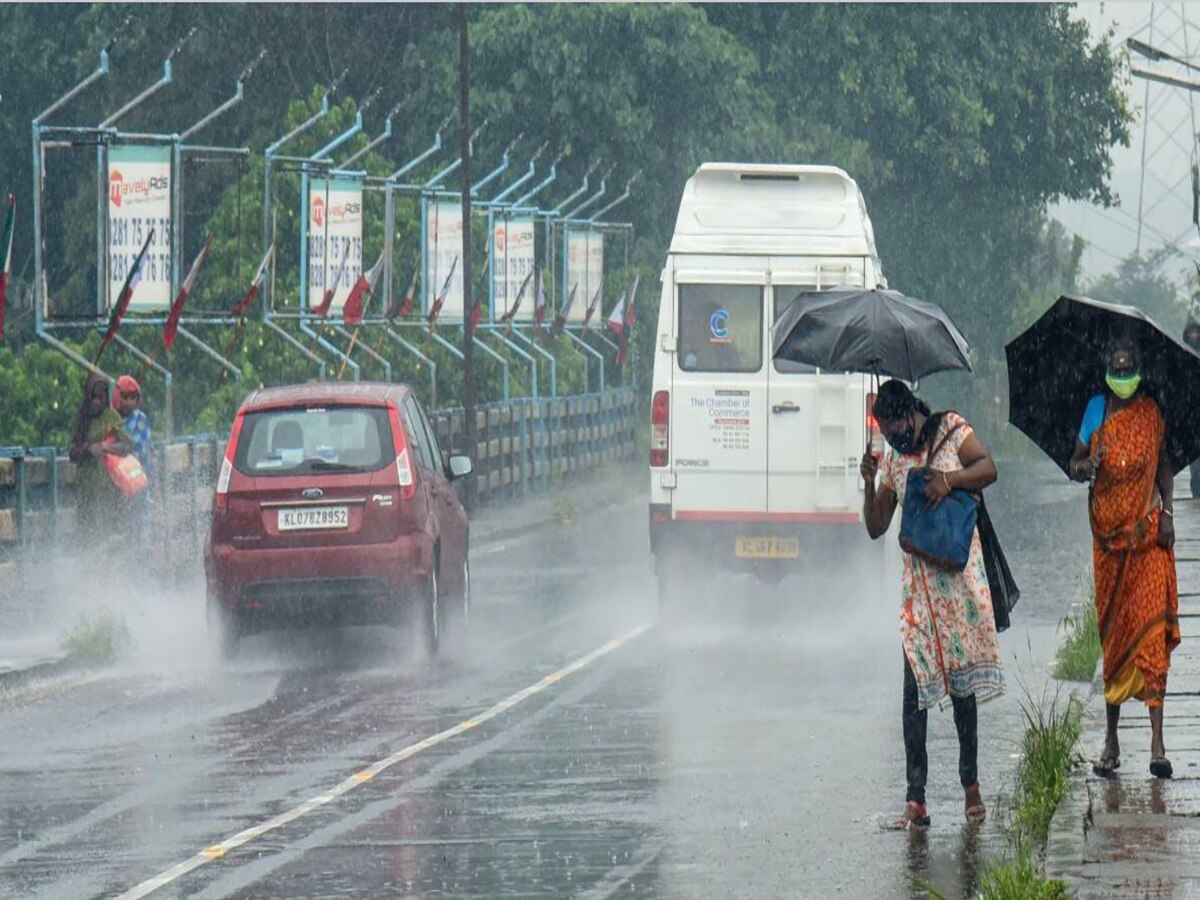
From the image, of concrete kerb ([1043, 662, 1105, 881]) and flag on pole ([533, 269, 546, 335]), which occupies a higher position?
flag on pole ([533, 269, 546, 335])

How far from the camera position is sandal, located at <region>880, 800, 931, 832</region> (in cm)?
1041

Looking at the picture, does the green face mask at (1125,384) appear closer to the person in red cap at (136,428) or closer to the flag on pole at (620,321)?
the person in red cap at (136,428)

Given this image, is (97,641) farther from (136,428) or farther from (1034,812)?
(1034,812)

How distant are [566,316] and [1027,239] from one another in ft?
63.9

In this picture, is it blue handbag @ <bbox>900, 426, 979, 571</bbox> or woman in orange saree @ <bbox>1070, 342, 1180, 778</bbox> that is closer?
blue handbag @ <bbox>900, 426, 979, 571</bbox>

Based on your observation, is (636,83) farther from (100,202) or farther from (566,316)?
(100,202)

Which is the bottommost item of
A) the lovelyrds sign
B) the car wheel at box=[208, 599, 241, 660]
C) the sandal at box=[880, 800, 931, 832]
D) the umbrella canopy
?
the car wheel at box=[208, 599, 241, 660]

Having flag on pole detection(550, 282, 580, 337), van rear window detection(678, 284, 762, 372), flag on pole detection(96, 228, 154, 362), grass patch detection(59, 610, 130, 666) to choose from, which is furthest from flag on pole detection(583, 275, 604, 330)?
grass patch detection(59, 610, 130, 666)

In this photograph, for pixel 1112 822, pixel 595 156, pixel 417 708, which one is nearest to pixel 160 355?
pixel 595 156

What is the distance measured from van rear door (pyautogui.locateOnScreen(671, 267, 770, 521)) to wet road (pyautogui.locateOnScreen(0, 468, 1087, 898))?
938mm

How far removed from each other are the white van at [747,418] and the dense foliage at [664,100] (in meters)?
21.5

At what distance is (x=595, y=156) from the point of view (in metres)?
48.9

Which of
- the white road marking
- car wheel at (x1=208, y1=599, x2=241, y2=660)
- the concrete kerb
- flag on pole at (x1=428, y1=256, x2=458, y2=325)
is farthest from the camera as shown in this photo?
flag on pole at (x1=428, y1=256, x2=458, y2=325)

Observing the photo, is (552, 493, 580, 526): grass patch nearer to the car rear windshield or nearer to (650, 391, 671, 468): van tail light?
(650, 391, 671, 468): van tail light
